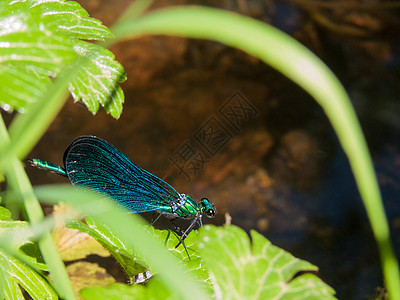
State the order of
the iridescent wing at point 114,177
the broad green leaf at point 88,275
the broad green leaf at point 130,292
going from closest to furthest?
1. the broad green leaf at point 130,292
2. the iridescent wing at point 114,177
3. the broad green leaf at point 88,275

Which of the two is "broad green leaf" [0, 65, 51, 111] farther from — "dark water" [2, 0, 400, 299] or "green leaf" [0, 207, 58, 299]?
"dark water" [2, 0, 400, 299]

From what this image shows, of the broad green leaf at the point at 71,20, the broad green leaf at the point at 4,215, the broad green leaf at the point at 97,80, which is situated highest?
the broad green leaf at the point at 71,20

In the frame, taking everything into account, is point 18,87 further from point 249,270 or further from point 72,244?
point 72,244

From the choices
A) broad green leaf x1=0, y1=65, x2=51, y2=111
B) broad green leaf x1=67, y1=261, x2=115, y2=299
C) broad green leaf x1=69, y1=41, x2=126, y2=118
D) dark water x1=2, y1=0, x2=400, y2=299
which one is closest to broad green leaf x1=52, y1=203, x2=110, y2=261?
broad green leaf x1=67, y1=261, x2=115, y2=299

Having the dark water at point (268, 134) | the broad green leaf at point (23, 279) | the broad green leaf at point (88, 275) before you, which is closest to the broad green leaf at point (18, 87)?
the broad green leaf at point (23, 279)

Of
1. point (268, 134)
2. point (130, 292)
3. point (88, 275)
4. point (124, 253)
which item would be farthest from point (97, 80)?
point (268, 134)

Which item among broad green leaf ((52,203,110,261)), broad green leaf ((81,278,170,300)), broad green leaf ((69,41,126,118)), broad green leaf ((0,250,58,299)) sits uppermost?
broad green leaf ((69,41,126,118))

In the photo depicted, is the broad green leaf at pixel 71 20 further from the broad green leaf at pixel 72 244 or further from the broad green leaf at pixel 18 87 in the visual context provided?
the broad green leaf at pixel 72 244

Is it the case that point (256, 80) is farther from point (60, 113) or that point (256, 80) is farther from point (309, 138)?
point (60, 113)
